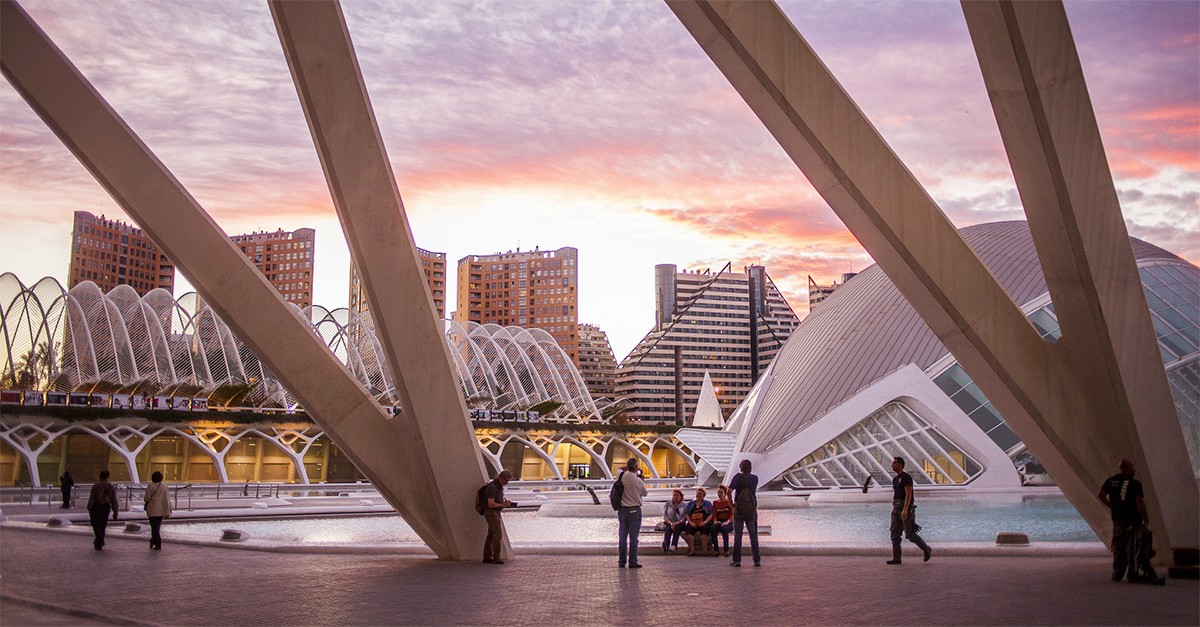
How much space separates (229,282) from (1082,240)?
725 centimetres

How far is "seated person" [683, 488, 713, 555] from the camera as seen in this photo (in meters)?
12.3

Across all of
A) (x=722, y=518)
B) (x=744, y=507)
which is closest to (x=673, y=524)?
(x=722, y=518)

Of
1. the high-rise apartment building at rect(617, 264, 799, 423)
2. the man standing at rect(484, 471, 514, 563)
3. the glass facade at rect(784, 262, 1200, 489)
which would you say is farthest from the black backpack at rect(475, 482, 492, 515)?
the high-rise apartment building at rect(617, 264, 799, 423)

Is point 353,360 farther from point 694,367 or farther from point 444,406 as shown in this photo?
point 694,367

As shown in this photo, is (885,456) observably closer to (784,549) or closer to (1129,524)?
(784,549)

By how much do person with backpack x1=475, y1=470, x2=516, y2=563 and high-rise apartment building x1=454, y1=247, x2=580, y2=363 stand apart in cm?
14094

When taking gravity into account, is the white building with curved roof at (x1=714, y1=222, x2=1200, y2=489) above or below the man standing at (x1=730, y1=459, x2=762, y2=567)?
above

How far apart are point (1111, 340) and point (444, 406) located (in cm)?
600

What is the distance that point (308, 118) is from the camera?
9.30 meters

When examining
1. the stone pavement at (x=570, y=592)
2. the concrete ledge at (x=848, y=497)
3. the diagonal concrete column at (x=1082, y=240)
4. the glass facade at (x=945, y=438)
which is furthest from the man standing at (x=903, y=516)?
the glass facade at (x=945, y=438)

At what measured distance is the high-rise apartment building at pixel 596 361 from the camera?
6275 inches

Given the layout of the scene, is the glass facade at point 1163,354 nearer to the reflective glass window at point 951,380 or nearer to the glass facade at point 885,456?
the reflective glass window at point 951,380

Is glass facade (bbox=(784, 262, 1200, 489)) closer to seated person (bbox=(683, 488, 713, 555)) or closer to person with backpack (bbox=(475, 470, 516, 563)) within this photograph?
seated person (bbox=(683, 488, 713, 555))

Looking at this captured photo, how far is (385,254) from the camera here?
979cm
